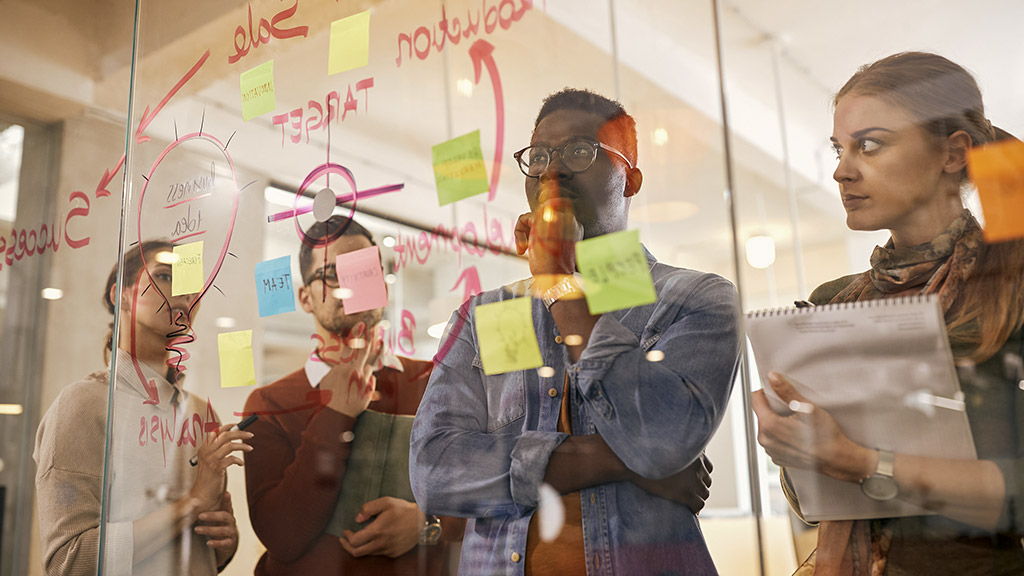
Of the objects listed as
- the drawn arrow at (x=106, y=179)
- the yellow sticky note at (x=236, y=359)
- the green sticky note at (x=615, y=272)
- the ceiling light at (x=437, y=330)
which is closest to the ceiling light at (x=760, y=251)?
the green sticky note at (x=615, y=272)

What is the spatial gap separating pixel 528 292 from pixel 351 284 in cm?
40

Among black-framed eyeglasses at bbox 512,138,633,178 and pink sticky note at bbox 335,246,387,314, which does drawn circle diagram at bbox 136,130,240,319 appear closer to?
pink sticky note at bbox 335,246,387,314

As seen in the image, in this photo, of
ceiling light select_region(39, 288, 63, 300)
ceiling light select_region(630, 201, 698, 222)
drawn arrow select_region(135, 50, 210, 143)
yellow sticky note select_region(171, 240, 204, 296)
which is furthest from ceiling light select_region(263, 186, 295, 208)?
ceiling light select_region(39, 288, 63, 300)

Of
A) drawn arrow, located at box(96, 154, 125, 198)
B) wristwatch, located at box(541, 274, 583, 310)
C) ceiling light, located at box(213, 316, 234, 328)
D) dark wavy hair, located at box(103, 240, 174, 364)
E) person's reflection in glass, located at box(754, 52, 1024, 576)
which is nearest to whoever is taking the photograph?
person's reflection in glass, located at box(754, 52, 1024, 576)

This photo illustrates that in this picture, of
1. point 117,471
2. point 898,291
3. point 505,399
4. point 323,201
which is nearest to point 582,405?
point 505,399

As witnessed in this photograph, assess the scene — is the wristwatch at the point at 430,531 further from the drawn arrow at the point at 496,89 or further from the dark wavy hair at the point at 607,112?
the dark wavy hair at the point at 607,112

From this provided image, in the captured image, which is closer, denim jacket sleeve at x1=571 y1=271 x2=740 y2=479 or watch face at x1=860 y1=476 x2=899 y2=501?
watch face at x1=860 y1=476 x2=899 y2=501

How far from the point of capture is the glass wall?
1037 mm

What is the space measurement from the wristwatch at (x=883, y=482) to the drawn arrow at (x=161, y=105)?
5.31 feet

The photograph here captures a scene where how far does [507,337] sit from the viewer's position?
1.21 metres

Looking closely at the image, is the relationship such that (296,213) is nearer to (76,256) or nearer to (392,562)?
(392,562)

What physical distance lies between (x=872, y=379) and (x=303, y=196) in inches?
41.7

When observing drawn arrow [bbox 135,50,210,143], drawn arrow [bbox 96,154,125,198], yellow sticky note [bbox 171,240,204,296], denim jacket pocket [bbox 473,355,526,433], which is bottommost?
denim jacket pocket [bbox 473,355,526,433]

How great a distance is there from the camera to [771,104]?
1.06m
